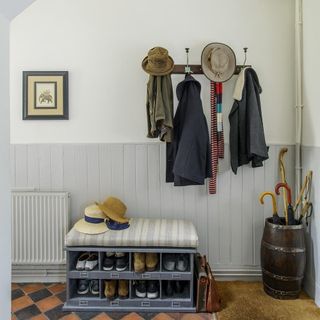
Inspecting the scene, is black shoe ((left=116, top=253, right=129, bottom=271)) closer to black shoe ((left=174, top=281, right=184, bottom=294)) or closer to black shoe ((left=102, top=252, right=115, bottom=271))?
black shoe ((left=102, top=252, right=115, bottom=271))

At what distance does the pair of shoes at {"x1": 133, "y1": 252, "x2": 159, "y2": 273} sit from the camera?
1722 millimetres

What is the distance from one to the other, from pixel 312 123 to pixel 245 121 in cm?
48

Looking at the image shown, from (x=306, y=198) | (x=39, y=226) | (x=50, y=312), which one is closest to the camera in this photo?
(x=50, y=312)

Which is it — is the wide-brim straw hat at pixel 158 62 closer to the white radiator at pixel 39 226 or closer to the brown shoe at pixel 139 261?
the white radiator at pixel 39 226

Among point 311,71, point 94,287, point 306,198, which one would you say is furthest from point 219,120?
point 94,287

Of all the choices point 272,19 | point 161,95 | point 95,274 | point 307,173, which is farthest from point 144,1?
point 95,274

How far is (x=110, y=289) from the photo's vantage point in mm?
1769

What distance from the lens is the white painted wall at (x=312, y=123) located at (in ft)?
5.98

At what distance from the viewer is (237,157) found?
1991 mm

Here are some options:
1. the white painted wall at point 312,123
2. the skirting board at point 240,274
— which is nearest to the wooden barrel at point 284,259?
the white painted wall at point 312,123

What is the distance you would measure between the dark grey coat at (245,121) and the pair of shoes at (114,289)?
118 centimetres

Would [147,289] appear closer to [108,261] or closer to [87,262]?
[108,261]

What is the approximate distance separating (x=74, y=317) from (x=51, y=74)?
1832 mm

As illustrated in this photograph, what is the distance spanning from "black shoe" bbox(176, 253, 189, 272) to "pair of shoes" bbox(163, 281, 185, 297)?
133 mm
